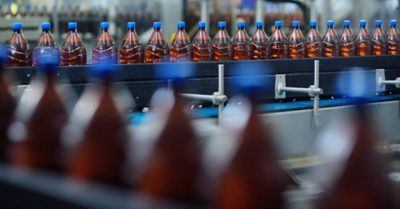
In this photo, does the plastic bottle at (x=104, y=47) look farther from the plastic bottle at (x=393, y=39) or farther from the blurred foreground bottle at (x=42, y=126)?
the blurred foreground bottle at (x=42, y=126)

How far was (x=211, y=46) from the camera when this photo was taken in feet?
9.04

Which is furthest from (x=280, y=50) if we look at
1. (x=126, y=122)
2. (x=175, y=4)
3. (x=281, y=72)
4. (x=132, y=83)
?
(x=175, y=4)

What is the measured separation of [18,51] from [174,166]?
1744 mm

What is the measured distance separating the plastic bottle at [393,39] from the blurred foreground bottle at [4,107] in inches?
99.3

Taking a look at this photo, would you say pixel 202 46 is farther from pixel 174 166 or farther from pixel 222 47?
pixel 174 166

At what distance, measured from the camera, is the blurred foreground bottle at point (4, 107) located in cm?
93

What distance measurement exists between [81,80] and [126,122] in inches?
51.2

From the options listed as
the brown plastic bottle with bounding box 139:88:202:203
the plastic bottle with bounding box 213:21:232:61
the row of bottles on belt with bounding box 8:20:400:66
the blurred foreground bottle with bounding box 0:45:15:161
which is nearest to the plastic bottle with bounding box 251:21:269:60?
the row of bottles on belt with bounding box 8:20:400:66

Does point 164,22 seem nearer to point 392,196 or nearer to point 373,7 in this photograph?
point 373,7

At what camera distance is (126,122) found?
0.88 metres

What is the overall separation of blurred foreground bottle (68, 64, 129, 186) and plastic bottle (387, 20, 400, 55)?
254 cm

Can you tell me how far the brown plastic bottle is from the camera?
758 mm

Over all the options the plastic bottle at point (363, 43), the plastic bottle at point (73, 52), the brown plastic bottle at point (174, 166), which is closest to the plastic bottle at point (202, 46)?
the plastic bottle at point (73, 52)

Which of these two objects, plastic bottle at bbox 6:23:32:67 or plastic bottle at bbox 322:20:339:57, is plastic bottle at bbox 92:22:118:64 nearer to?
plastic bottle at bbox 6:23:32:67
